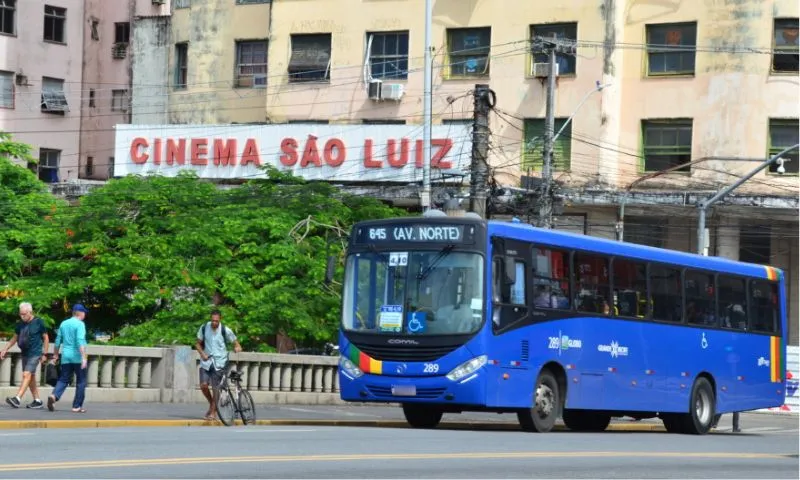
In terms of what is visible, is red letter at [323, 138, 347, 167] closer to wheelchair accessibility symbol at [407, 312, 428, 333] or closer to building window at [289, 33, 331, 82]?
building window at [289, 33, 331, 82]

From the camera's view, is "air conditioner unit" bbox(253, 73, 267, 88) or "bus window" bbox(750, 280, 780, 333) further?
"air conditioner unit" bbox(253, 73, 267, 88)

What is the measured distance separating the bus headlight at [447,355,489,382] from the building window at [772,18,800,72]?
3207 centimetres

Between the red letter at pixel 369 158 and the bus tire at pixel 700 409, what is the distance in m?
26.9

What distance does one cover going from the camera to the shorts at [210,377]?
79.8 feet

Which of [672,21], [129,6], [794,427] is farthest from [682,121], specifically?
[129,6]

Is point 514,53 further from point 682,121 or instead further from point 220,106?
point 220,106

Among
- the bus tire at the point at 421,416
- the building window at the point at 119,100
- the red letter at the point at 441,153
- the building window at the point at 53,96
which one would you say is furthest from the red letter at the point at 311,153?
the bus tire at the point at 421,416

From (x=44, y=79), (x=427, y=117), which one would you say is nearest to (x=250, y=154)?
(x=427, y=117)

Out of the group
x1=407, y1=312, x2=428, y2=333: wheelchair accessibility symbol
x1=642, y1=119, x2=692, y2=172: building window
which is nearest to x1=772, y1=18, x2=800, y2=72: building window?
x1=642, y1=119, x2=692, y2=172: building window

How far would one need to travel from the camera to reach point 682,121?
5419 centimetres

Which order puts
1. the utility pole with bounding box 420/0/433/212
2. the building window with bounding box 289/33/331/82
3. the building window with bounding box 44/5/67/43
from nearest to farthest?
the utility pole with bounding box 420/0/433/212 < the building window with bounding box 289/33/331/82 < the building window with bounding box 44/5/67/43

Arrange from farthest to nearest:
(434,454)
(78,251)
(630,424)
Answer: (78,251), (630,424), (434,454)

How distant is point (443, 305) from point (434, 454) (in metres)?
6.61

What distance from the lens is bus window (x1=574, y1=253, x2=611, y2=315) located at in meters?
25.5
